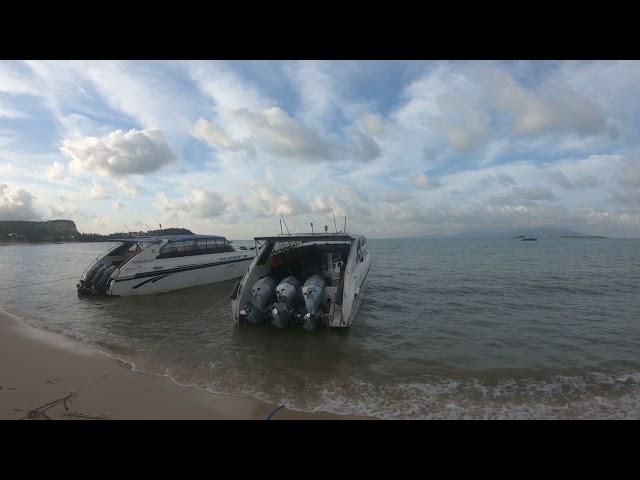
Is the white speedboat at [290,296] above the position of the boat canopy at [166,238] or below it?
below

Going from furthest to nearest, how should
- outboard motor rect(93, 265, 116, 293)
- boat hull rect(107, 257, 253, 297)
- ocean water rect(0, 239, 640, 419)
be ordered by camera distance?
outboard motor rect(93, 265, 116, 293), boat hull rect(107, 257, 253, 297), ocean water rect(0, 239, 640, 419)

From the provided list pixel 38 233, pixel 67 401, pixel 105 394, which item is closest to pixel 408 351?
pixel 105 394

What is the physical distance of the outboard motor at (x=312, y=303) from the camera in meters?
10.0

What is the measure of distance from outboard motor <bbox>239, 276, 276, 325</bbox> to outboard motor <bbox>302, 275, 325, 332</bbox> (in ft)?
4.16

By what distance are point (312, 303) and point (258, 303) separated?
1794mm

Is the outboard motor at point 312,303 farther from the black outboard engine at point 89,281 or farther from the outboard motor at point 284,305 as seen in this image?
the black outboard engine at point 89,281

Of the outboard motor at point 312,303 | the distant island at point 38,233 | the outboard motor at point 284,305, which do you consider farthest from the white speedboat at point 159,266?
the distant island at point 38,233

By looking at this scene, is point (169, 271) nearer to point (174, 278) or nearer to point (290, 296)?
point (174, 278)

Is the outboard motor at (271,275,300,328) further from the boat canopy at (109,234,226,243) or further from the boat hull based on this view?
the boat canopy at (109,234,226,243)

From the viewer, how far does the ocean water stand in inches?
252

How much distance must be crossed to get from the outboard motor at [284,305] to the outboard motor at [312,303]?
15.5 inches

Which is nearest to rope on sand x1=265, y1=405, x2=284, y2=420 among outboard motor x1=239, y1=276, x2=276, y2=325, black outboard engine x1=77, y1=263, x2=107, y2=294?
outboard motor x1=239, y1=276, x2=276, y2=325

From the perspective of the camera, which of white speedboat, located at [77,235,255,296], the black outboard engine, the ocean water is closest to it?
the ocean water

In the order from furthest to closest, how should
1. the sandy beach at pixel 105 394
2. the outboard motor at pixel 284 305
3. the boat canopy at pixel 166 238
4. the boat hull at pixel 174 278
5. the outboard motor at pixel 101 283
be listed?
the boat canopy at pixel 166 238, the outboard motor at pixel 101 283, the boat hull at pixel 174 278, the outboard motor at pixel 284 305, the sandy beach at pixel 105 394
